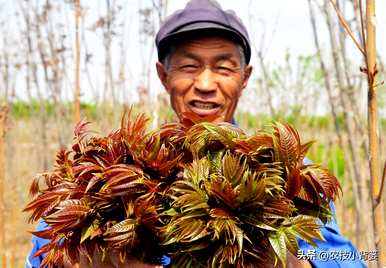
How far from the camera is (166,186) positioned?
3.41ft

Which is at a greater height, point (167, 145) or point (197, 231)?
point (167, 145)

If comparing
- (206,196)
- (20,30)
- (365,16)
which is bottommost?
(206,196)

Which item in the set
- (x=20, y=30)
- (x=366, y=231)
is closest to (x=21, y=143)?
(x=20, y=30)

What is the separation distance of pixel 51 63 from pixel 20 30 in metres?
0.64

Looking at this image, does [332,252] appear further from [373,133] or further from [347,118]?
[347,118]

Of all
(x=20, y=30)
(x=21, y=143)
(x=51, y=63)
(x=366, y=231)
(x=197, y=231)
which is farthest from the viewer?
(x=21, y=143)

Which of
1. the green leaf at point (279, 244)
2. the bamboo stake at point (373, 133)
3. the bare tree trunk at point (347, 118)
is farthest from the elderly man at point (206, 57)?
the bare tree trunk at point (347, 118)

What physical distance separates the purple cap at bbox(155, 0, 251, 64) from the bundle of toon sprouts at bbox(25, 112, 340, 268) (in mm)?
559

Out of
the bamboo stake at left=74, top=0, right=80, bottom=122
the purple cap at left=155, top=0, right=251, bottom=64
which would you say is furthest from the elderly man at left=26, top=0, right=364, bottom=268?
the bamboo stake at left=74, top=0, right=80, bottom=122

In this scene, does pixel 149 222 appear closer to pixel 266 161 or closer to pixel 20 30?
pixel 266 161

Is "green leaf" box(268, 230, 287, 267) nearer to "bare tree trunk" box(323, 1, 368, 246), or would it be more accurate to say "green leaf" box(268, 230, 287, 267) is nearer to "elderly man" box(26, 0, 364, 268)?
"elderly man" box(26, 0, 364, 268)

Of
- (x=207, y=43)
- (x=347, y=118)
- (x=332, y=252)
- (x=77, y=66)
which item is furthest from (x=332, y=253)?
(x=347, y=118)

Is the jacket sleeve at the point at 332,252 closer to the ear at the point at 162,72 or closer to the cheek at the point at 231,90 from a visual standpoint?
the cheek at the point at 231,90

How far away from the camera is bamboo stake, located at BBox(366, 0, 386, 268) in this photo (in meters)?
1.12
